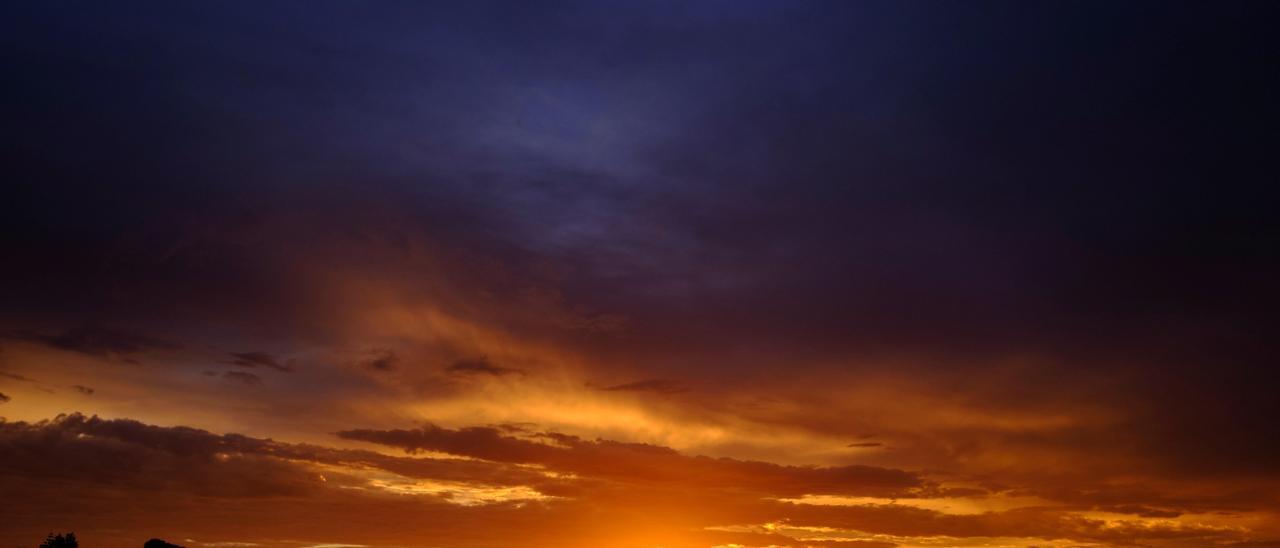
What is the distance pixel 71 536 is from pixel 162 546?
2255 centimetres

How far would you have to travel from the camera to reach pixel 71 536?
13100cm

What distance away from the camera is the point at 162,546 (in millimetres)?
124500
